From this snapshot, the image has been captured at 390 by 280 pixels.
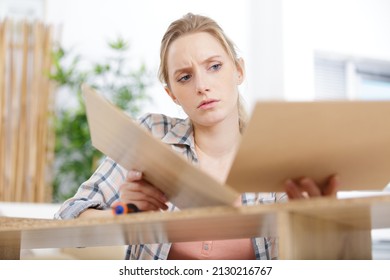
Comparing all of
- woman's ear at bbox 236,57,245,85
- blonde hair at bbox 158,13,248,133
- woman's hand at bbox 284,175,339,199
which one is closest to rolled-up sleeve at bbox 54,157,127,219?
blonde hair at bbox 158,13,248,133

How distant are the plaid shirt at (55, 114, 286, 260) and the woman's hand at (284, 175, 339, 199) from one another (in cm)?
52

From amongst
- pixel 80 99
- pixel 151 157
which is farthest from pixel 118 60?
pixel 151 157

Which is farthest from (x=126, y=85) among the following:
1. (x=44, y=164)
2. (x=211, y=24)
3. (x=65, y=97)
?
(x=211, y=24)

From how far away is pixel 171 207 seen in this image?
4.93 feet

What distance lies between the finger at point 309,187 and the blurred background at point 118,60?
295cm

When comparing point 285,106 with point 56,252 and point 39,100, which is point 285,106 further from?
point 39,100

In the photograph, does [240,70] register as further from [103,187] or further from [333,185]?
[333,185]

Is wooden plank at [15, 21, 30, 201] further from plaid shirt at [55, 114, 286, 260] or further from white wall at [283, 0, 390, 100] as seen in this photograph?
plaid shirt at [55, 114, 286, 260]

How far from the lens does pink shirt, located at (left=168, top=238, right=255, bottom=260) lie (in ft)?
4.52

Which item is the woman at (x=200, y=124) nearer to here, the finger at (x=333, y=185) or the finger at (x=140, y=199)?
the finger at (x=140, y=199)

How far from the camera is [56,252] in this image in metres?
2.58

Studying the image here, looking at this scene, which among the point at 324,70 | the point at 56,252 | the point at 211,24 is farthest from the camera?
the point at 324,70

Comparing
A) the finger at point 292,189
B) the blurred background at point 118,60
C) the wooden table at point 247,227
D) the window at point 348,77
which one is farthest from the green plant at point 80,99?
the finger at point 292,189

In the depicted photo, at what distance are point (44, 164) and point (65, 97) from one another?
0.49 metres
